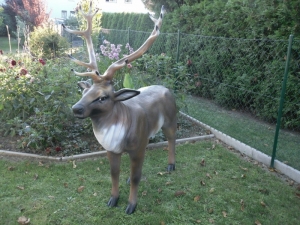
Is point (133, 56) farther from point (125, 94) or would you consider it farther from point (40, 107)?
point (40, 107)

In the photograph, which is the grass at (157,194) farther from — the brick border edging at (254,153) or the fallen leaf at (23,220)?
the brick border edging at (254,153)

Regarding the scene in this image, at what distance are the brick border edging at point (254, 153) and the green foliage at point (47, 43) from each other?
957 cm

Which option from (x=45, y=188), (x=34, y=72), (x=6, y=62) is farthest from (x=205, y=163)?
(x=6, y=62)

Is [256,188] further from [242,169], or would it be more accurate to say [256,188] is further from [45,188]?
[45,188]

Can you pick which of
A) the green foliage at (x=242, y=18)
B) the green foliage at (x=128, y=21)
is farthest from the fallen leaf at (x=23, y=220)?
the green foliage at (x=128, y=21)

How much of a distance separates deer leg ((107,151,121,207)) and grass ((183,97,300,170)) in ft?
Result: 9.17

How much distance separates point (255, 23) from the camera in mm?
6133

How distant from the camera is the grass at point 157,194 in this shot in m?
3.05

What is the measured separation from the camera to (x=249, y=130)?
5742 millimetres

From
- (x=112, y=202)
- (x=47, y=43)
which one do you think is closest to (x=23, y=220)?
(x=112, y=202)

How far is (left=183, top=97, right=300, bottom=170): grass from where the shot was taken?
4.70 meters

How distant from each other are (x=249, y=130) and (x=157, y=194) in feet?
10.2

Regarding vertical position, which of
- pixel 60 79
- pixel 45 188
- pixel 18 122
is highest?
pixel 60 79

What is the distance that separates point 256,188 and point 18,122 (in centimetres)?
377
